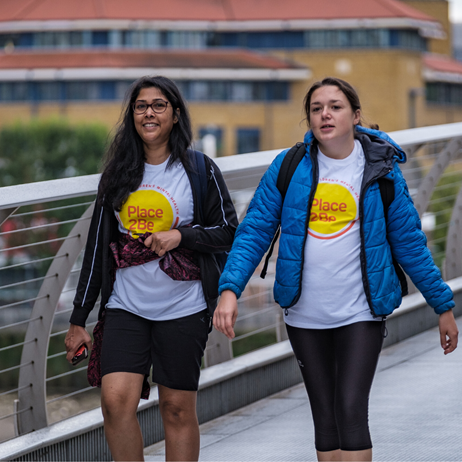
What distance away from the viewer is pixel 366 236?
275 centimetres

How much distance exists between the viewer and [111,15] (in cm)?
6056

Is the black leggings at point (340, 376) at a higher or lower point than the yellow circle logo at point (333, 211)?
lower

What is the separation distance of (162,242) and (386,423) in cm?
167

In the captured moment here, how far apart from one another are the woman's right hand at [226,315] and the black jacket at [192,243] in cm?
30

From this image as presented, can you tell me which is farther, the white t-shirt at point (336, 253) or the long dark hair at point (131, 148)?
the long dark hair at point (131, 148)

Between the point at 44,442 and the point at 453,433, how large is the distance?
1.64 m

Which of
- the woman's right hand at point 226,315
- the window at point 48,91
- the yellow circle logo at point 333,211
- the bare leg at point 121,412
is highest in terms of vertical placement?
the window at point 48,91

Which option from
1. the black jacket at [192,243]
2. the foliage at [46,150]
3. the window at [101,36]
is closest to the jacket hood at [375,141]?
the black jacket at [192,243]

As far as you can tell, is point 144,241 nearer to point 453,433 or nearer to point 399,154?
point 399,154

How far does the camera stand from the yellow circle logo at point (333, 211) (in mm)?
2766

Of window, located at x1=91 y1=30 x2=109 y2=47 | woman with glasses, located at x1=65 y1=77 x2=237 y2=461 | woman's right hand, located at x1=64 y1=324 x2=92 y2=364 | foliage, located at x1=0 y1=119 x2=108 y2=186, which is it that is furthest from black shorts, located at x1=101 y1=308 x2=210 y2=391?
window, located at x1=91 y1=30 x2=109 y2=47

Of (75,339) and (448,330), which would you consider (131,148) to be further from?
(448,330)

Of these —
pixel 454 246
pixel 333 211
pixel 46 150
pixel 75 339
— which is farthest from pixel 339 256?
pixel 46 150

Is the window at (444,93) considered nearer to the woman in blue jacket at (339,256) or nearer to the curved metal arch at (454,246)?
the curved metal arch at (454,246)
